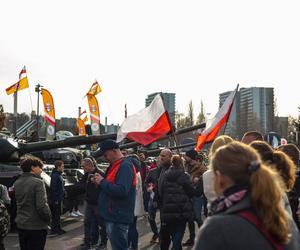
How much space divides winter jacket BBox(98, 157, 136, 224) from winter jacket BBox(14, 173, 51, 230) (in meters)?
0.76

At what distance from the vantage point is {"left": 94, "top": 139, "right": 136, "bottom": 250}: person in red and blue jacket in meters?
6.09

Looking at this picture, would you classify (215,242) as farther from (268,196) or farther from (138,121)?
(138,121)

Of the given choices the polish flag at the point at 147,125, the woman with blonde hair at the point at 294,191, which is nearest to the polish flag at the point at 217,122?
the polish flag at the point at 147,125

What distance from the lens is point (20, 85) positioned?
2714 cm

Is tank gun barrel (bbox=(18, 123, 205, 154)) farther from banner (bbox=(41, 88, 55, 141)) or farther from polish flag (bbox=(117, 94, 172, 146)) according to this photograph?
banner (bbox=(41, 88, 55, 141))

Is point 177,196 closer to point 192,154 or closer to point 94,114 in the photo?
point 192,154

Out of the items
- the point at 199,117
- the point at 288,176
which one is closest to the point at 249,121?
the point at 199,117

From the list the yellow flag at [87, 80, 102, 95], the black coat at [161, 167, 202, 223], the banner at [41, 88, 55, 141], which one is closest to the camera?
the black coat at [161, 167, 202, 223]

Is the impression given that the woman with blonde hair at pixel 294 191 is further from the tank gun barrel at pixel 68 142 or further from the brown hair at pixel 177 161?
the tank gun barrel at pixel 68 142

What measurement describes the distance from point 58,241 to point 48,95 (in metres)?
17.5

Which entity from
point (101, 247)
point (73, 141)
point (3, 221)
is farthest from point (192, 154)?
point (73, 141)

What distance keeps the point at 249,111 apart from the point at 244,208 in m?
77.0

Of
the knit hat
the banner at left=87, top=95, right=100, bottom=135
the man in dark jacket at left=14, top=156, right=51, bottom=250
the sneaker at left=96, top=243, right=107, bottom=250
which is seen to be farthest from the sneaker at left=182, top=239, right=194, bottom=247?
the banner at left=87, top=95, right=100, bottom=135

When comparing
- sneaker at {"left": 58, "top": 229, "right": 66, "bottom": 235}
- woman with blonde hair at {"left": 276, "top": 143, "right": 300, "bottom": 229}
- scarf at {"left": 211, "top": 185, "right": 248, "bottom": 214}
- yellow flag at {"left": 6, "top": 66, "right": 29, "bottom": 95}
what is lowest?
sneaker at {"left": 58, "top": 229, "right": 66, "bottom": 235}
